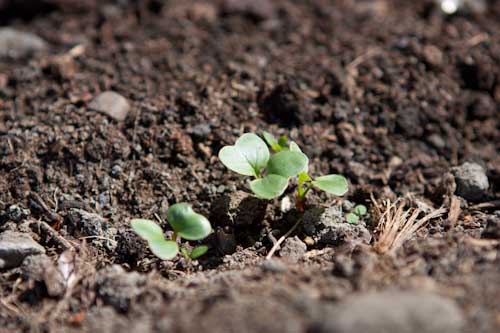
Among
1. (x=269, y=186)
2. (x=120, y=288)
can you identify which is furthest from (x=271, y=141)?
(x=120, y=288)

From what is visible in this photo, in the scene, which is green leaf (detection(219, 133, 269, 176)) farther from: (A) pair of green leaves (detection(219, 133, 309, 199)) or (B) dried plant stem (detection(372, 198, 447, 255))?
(B) dried plant stem (detection(372, 198, 447, 255))

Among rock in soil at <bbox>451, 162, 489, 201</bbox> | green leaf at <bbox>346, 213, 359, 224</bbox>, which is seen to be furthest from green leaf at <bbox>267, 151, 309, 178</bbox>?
rock in soil at <bbox>451, 162, 489, 201</bbox>

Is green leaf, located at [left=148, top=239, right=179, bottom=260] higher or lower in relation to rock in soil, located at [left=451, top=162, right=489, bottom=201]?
lower

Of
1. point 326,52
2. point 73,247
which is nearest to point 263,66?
point 326,52

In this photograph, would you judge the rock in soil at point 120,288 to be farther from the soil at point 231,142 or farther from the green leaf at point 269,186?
the green leaf at point 269,186

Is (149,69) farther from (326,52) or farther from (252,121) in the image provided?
(326,52)

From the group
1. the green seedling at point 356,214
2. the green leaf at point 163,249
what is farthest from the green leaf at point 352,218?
the green leaf at point 163,249
